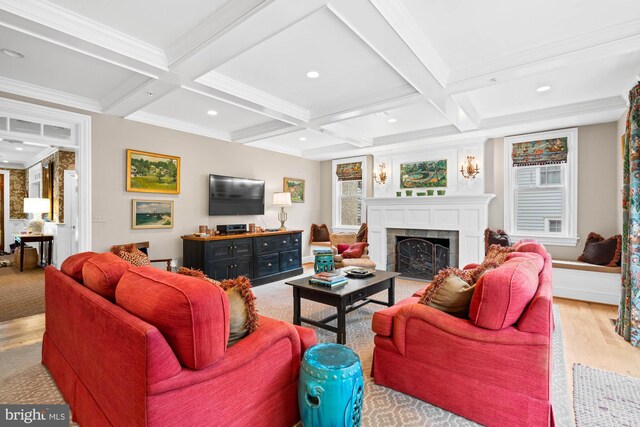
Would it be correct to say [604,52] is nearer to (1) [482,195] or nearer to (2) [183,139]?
(1) [482,195]

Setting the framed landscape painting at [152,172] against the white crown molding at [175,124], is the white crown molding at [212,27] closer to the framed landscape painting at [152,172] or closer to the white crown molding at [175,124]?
the white crown molding at [175,124]

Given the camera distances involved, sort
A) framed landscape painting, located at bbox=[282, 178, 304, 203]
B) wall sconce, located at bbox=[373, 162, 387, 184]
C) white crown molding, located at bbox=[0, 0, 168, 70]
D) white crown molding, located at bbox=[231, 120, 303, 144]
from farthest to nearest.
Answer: framed landscape painting, located at bbox=[282, 178, 304, 203] → wall sconce, located at bbox=[373, 162, 387, 184] → white crown molding, located at bbox=[231, 120, 303, 144] → white crown molding, located at bbox=[0, 0, 168, 70]

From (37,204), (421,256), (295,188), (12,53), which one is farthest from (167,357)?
(37,204)

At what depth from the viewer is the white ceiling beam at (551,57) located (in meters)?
2.49

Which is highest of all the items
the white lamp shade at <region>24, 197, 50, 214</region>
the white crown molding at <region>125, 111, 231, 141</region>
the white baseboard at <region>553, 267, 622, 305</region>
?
the white crown molding at <region>125, 111, 231, 141</region>

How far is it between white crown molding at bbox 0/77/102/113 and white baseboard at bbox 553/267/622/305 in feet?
21.9

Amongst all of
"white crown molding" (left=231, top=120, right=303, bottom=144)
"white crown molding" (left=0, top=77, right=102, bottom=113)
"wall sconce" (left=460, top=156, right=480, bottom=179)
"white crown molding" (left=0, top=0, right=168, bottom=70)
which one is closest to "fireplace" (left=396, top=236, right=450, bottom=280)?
"wall sconce" (left=460, top=156, right=480, bottom=179)

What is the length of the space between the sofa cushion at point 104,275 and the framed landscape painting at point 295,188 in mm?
5127

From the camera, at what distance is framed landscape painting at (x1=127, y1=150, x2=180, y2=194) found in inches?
177

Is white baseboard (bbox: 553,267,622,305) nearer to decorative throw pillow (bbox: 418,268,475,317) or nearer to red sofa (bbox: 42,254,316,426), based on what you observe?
decorative throw pillow (bbox: 418,268,475,317)

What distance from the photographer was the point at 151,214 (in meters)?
4.72

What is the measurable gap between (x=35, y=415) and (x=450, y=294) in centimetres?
257

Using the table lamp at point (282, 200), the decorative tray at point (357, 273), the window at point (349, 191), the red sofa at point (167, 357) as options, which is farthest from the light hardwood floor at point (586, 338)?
the window at point (349, 191)

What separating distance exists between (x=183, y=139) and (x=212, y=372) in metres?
4.54
